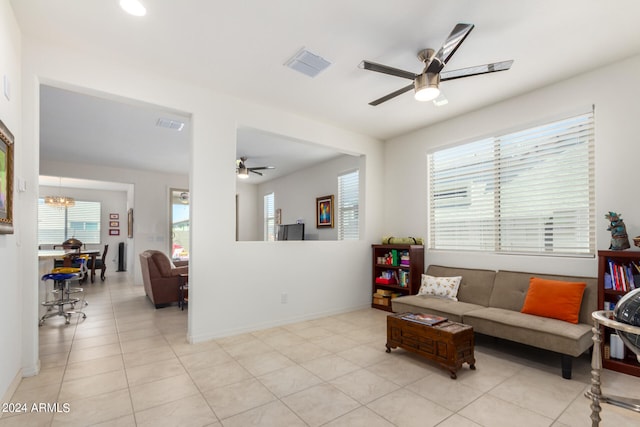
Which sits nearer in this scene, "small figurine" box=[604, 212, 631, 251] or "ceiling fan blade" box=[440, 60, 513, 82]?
"ceiling fan blade" box=[440, 60, 513, 82]

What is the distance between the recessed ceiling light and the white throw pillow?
4.16 metres

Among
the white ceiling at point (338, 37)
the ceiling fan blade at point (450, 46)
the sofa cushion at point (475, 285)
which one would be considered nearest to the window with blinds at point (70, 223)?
the white ceiling at point (338, 37)

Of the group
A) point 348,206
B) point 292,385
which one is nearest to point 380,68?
point 292,385

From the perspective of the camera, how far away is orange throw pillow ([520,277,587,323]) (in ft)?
9.80

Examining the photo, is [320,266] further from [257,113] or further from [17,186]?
[17,186]

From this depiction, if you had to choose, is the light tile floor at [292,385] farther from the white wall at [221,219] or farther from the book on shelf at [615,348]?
the white wall at [221,219]

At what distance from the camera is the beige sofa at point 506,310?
267cm

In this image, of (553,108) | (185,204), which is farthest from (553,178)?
(185,204)

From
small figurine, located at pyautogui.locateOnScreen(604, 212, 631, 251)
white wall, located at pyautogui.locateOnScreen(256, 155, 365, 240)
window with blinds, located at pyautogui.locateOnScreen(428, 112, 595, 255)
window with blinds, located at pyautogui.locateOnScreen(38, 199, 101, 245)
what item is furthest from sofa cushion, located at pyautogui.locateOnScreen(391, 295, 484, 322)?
window with blinds, located at pyautogui.locateOnScreen(38, 199, 101, 245)

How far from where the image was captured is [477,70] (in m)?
2.65

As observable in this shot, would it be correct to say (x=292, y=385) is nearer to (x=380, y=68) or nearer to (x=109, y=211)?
(x=380, y=68)

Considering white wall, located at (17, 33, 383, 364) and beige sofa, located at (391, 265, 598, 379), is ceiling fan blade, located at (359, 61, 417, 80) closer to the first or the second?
white wall, located at (17, 33, 383, 364)

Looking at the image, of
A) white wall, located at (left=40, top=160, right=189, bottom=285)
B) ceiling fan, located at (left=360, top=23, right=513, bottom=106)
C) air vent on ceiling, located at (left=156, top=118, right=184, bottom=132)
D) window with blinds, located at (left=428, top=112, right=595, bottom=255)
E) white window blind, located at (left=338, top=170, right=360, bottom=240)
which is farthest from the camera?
white wall, located at (left=40, top=160, right=189, bottom=285)

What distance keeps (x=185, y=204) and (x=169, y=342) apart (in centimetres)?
539
